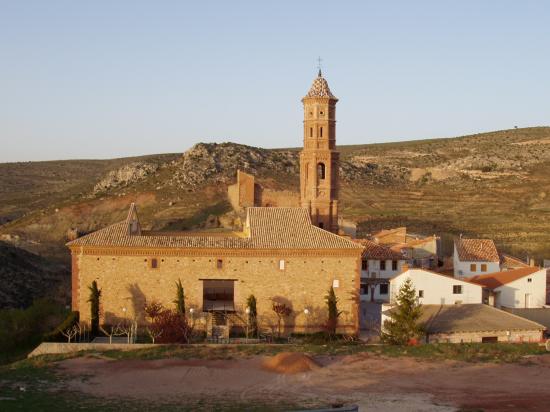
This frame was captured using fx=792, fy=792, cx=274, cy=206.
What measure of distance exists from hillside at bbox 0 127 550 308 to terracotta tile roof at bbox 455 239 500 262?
43.1 ft

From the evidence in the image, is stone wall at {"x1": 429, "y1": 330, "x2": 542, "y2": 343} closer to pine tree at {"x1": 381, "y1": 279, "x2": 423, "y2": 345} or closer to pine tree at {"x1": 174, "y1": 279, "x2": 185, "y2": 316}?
pine tree at {"x1": 381, "y1": 279, "x2": 423, "y2": 345}

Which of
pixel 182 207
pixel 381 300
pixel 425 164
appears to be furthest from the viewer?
pixel 425 164

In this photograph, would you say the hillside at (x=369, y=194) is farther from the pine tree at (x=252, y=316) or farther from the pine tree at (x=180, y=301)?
the pine tree at (x=252, y=316)

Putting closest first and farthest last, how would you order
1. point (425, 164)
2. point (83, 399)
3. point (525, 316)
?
point (83, 399) < point (525, 316) < point (425, 164)

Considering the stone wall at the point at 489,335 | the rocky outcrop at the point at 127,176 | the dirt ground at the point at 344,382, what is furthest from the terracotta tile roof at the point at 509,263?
the rocky outcrop at the point at 127,176

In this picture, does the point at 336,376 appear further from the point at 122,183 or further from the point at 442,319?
the point at 122,183

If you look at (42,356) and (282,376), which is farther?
(42,356)

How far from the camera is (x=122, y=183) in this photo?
82.8 metres

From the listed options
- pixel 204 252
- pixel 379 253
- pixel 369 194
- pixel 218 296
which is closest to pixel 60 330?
pixel 204 252

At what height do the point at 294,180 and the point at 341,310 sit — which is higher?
the point at 294,180

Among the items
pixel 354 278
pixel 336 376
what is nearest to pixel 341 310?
pixel 354 278

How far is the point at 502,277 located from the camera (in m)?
38.8

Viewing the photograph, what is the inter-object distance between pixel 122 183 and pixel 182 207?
17.2 metres

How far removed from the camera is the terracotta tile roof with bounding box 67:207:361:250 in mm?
30828
